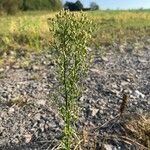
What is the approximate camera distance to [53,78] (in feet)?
40.3

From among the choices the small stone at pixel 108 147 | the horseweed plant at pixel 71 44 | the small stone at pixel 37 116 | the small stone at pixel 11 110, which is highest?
the horseweed plant at pixel 71 44

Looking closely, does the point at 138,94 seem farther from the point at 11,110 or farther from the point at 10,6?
the point at 10,6

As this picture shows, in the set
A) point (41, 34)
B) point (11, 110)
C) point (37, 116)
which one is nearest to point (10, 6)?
point (41, 34)

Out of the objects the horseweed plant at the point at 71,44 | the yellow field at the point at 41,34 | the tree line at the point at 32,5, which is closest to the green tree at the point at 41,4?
the tree line at the point at 32,5

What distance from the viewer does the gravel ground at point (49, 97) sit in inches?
342

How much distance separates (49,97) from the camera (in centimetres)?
1044

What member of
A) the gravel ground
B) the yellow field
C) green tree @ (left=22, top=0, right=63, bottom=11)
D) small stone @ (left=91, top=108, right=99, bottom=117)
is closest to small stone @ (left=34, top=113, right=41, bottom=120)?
the gravel ground

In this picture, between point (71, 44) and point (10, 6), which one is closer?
point (71, 44)

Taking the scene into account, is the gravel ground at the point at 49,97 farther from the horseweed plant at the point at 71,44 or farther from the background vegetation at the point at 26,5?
the background vegetation at the point at 26,5

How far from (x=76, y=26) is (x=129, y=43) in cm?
1149

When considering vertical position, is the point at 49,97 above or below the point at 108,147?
below

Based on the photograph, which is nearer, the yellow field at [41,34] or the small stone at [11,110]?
the small stone at [11,110]

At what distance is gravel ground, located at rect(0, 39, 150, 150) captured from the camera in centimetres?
869

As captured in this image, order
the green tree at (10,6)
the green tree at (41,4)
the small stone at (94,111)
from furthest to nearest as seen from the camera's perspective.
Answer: the green tree at (41,4) < the green tree at (10,6) < the small stone at (94,111)
